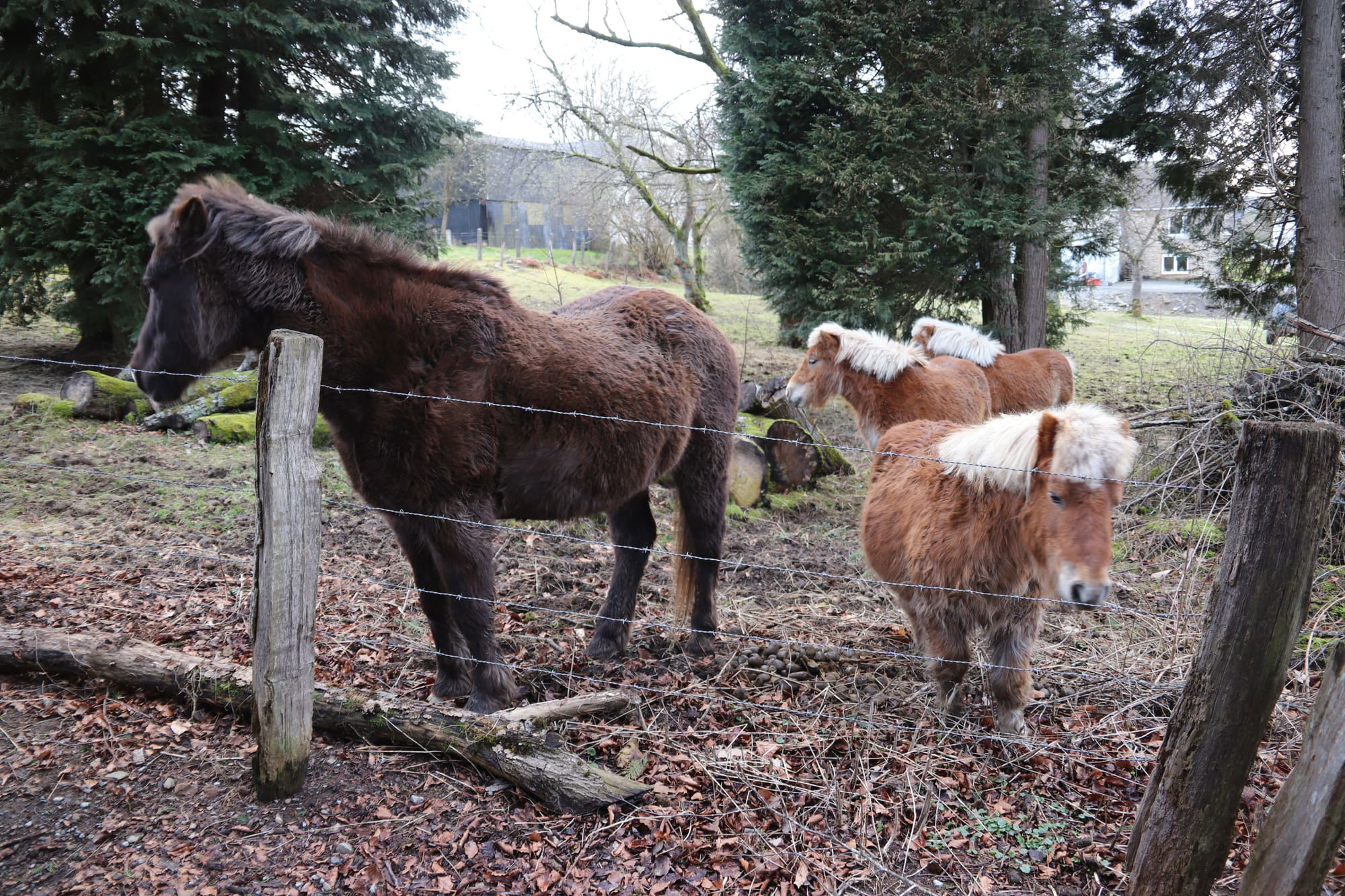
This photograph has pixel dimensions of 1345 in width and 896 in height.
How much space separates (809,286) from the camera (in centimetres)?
1076

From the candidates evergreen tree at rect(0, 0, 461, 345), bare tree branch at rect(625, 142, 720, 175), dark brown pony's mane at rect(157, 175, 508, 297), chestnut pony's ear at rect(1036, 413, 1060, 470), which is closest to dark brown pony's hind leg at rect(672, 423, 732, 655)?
dark brown pony's mane at rect(157, 175, 508, 297)

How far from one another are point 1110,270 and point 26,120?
153 ft

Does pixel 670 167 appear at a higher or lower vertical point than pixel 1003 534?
higher

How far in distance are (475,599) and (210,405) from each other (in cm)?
671

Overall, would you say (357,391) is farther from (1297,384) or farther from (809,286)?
(809,286)

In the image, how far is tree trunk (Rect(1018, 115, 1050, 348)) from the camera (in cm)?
995

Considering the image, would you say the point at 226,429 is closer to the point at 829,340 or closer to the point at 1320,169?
the point at 829,340

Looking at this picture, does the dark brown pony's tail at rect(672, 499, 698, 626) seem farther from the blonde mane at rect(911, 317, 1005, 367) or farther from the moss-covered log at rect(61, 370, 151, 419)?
the moss-covered log at rect(61, 370, 151, 419)

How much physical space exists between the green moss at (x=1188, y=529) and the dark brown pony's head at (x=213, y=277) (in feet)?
18.0

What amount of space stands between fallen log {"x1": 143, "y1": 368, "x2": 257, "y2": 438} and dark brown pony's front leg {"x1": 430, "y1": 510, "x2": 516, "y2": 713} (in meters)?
5.83

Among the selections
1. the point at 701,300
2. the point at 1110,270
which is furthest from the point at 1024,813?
the point at 1110,270

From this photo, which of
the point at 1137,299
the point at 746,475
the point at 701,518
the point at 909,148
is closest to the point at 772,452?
the point at 746,475

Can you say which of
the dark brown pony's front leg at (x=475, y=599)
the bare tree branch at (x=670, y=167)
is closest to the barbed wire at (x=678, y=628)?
the dark brown pony's front leg at (x=475, y=599)

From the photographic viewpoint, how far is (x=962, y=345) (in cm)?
914
